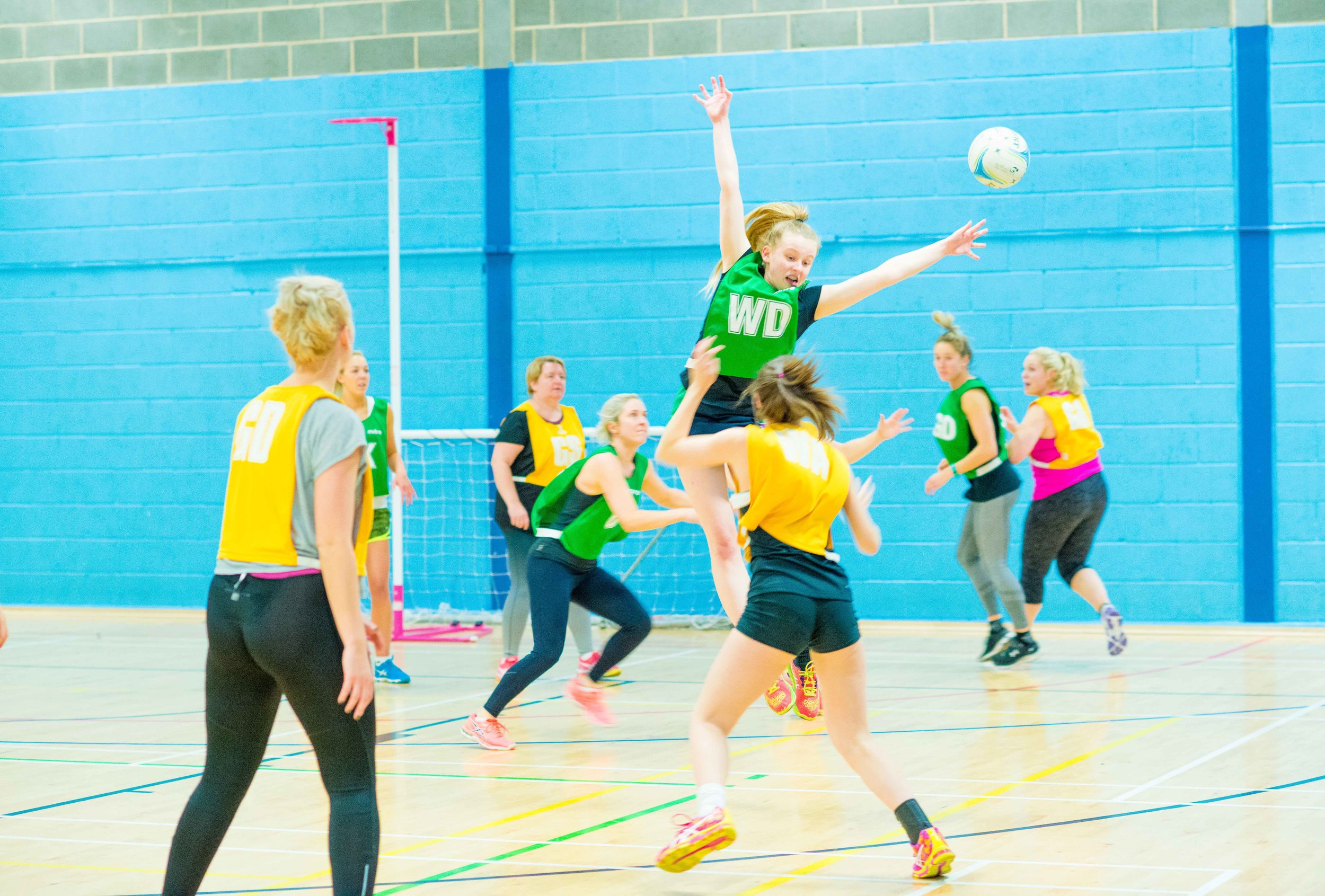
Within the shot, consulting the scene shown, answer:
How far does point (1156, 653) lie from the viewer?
29.4 feet

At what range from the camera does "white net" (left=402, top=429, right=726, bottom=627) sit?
11148 millimetres

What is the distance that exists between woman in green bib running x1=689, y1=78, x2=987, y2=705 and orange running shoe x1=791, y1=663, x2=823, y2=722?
1.95ft

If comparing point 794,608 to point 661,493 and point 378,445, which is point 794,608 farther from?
point 378,445

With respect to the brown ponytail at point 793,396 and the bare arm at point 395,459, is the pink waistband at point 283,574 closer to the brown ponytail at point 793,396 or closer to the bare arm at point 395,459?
the brown ponytail at point 793,396

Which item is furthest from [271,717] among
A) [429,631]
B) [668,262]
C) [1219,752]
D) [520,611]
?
[668,262]

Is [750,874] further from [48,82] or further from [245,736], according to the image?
[48,82]

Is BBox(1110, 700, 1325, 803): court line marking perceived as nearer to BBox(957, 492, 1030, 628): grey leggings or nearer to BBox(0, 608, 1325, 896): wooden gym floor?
BBox(0, 608, 1325, 896): wooden gym floor

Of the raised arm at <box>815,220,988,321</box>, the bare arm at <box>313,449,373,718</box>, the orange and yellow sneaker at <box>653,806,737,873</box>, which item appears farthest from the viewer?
the raised arm at <box>815,220,988,321</box>

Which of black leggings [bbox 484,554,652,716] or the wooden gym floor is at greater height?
black leggings [bbox 484,554,652,716]

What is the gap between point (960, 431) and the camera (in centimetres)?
828

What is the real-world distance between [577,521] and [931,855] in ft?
9.27

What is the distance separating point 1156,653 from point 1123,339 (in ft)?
8.32

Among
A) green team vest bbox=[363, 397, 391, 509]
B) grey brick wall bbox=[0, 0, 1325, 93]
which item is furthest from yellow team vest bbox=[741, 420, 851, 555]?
grey brick wall bbox=[0, 0, 1325, 93]

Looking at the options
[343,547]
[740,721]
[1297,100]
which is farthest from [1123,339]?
[343,547]
